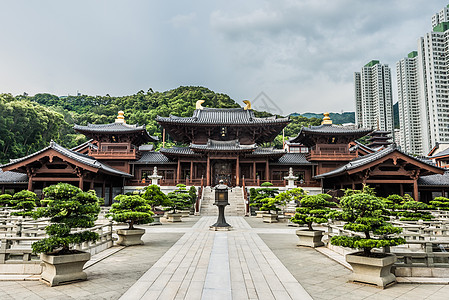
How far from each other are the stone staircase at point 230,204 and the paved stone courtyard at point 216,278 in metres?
14.8

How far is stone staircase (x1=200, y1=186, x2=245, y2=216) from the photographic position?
26.0 m

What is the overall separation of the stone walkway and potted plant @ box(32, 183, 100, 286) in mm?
1608

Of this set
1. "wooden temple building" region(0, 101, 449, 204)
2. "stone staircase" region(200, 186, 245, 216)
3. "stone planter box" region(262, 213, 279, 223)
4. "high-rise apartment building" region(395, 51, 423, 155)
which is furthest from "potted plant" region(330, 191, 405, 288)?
"high-rise apartment building" region(395, 51, 423, 155)

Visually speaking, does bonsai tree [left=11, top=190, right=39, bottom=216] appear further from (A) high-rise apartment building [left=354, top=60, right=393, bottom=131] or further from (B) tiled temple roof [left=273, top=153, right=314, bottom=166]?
(A) high-rise apartment building [left=354, top=60, right=393, bottom=131]

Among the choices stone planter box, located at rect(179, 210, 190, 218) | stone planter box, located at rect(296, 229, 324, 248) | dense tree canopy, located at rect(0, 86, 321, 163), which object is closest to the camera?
stone planter box, located at rect(296, 229, 324, 248)

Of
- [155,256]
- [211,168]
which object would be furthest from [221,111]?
[155,256]

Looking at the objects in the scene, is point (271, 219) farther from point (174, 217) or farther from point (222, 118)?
point (222, 118)

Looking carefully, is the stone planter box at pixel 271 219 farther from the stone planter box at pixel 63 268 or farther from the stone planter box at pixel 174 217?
the stone planter box at pixel 63 268

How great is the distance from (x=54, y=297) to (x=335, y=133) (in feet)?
110

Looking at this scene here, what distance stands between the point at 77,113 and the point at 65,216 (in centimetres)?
9994

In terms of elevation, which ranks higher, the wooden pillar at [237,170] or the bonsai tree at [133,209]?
the wooden pillar at [237,170]

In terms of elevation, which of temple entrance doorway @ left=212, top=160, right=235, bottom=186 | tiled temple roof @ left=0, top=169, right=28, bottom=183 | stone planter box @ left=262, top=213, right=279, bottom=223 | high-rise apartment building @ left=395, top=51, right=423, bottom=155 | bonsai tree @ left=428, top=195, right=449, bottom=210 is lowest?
stone planter box @ left=262, top=213, right=279, bottom=223

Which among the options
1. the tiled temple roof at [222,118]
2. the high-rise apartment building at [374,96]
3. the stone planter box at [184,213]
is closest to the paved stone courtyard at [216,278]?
the stone planter box at [184,213]

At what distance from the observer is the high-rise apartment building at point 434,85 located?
3095 inches
